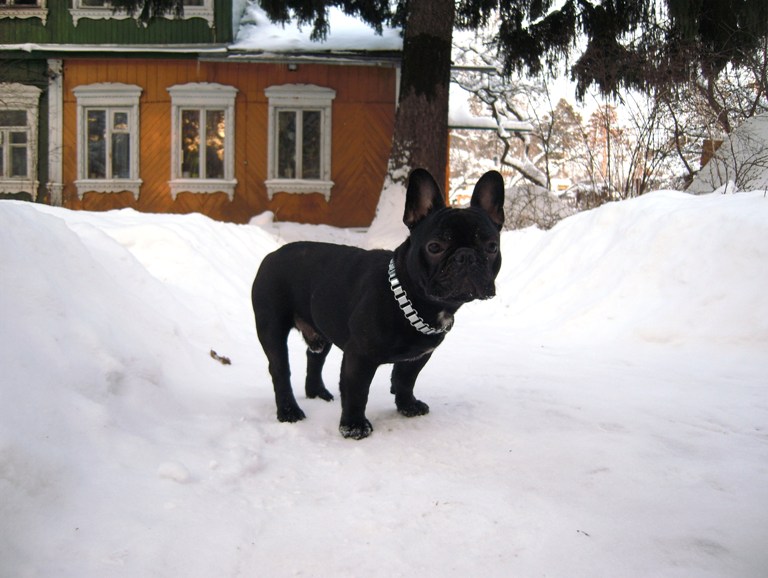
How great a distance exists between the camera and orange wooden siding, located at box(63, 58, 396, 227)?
16.6 m

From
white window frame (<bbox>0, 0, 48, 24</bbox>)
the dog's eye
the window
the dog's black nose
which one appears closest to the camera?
the dog's black nose

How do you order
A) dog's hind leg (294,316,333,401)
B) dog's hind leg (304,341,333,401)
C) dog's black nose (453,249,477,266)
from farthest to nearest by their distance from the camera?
dog's hind leg (304,341,333,401)
dog's hind leg (294,316,333,401)
dog's black nose (453,249,477,266)

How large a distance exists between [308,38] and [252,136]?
281 centimetres

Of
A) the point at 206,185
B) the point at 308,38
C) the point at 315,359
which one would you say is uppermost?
the point at 308,38

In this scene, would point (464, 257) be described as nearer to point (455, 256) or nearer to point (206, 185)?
→ point (455, 256)

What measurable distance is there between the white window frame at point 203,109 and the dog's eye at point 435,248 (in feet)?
48.4

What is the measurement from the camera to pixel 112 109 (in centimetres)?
1728

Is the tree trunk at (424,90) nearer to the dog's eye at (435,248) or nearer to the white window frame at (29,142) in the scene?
the dog's eye at (435,248)

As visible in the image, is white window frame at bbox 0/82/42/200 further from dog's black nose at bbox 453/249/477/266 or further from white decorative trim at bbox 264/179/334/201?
dog's black nose at bbox 453/249/477/266

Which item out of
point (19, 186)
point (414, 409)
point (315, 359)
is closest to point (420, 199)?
point (414, 409)

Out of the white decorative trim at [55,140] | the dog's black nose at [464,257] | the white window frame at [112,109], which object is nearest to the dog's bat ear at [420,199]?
the dog's black nose at [464,257]

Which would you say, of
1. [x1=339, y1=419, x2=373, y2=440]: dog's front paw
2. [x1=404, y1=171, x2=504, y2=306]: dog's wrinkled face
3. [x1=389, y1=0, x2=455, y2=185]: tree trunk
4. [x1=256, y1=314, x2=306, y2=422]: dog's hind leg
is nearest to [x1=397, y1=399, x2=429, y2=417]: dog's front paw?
[x1=339, y1=419, x2=373, y2=440]: dog's front paw

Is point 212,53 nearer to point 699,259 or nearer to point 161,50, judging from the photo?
point 161,50

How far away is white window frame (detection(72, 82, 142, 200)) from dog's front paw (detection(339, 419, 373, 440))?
51.1 feet
